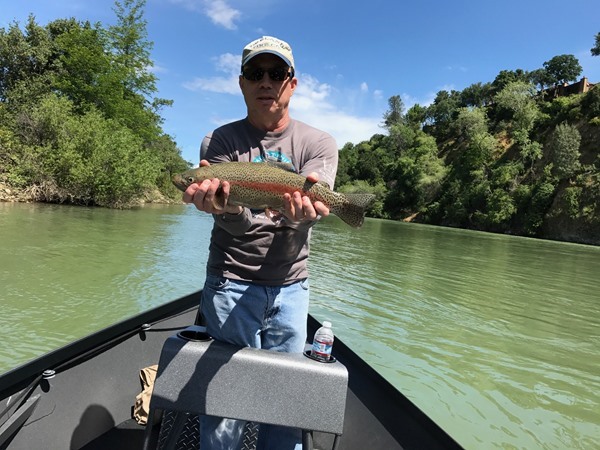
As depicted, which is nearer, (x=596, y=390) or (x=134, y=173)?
(x=596, y=390)

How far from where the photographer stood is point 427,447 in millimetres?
2873

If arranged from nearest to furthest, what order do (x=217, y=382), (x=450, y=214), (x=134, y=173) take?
(x=217, y=382)
(x=134, y=173)
(x=450, y=214)

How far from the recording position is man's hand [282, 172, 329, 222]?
2223 millimetres

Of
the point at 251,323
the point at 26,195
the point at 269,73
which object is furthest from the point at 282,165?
the point at 26,195

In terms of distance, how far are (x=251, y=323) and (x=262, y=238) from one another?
51cm

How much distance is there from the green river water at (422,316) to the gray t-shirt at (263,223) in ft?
14.5

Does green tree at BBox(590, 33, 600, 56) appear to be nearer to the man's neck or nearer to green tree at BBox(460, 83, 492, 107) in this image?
green tree at BBox(460, 83, 492, 107)

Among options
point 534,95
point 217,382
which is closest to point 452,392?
point 217,382

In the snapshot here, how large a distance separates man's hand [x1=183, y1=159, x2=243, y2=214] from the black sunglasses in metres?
0.67

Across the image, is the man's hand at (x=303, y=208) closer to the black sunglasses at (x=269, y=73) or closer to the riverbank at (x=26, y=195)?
the black sunglasses at (x=269, y=73)

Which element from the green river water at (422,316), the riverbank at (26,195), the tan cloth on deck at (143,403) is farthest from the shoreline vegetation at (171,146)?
the tan cloth on deck at (143,403)

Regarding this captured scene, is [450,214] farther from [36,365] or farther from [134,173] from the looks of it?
[36,365]

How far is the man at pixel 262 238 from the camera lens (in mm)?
2307

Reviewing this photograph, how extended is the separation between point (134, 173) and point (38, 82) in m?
15.5
